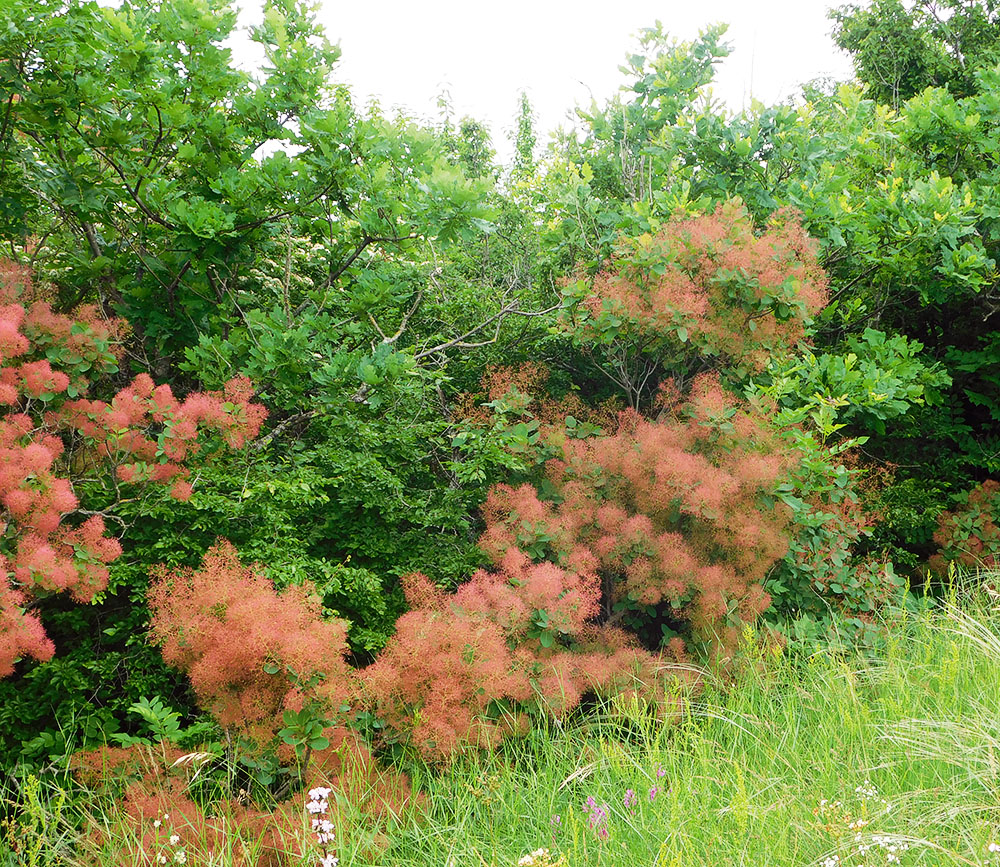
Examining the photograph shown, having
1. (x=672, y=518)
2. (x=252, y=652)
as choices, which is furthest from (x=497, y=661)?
(x=672, y=518)

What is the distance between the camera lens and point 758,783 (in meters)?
2.94

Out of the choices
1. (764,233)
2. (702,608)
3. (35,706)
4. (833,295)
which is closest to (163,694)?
(35,706)

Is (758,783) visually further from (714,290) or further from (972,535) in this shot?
(972,535)

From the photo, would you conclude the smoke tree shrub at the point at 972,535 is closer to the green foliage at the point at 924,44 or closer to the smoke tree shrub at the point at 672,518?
the smoke tree shrub at the point at 672,518

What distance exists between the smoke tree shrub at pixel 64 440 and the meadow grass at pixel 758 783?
875 mm

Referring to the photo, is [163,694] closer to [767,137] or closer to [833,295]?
[767,137]

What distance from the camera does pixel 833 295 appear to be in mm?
5852

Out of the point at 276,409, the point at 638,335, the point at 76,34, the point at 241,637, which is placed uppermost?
the point at 76,34

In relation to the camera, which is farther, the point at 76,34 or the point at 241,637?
the point at 76,34

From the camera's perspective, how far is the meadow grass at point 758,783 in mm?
2525

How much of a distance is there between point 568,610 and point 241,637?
1.50 m

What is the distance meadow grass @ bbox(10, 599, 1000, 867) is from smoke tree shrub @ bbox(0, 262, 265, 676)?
0.88m

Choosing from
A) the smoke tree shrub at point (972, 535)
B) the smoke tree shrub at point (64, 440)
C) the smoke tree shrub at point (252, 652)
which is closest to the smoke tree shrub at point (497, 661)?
the smoke tree shrub at point (252, 652)

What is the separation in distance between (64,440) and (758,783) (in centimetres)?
326
